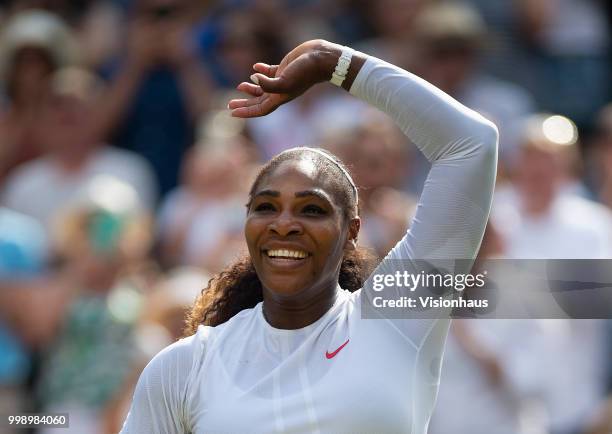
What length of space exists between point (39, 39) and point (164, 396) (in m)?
4.88

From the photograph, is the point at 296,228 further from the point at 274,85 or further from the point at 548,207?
the point at 548,207

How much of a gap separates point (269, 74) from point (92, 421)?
281 cm

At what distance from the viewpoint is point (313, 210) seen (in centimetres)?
310

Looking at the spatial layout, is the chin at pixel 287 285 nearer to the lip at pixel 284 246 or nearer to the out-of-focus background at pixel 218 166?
the lip at pixel 284 246

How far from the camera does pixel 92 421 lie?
5.46 metres

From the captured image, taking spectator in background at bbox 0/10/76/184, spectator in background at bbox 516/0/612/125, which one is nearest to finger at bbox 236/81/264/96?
spectator in background at bbox 0/10/76/184

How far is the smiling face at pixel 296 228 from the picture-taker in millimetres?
3066

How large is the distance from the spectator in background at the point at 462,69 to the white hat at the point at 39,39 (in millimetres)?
2178

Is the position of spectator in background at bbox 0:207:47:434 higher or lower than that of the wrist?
higher

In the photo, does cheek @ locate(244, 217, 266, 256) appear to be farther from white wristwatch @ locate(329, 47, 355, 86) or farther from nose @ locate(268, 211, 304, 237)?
white wristwatch @ locate(329, 47, 355, 86)

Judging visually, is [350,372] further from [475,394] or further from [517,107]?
[517,107]

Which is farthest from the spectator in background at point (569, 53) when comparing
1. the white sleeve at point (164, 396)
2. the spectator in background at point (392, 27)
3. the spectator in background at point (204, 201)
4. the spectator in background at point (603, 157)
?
the white sleeve at point (164, 396)

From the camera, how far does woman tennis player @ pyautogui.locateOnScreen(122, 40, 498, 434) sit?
2922 millimetres

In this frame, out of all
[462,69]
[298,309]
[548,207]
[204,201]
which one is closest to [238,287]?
[298,309]
